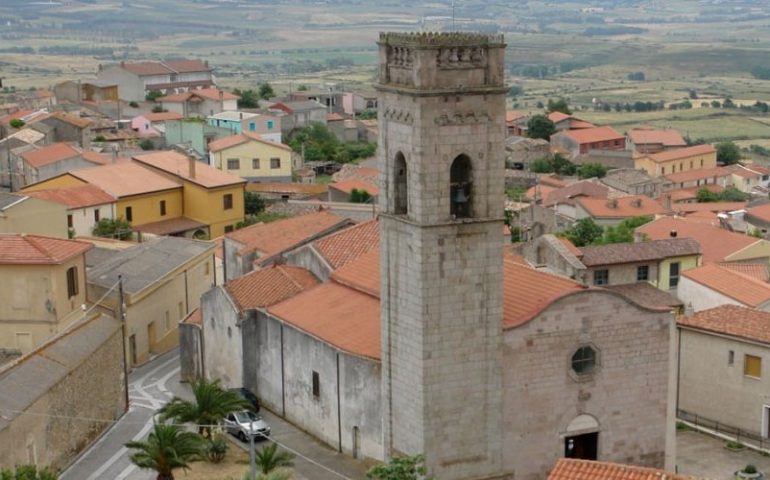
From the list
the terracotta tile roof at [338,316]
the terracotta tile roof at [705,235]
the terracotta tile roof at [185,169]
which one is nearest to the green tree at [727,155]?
the terracotta tile roof at [705,235]

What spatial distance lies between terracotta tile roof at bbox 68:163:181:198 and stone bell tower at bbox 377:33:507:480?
39.5 metres

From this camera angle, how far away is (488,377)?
32.3m

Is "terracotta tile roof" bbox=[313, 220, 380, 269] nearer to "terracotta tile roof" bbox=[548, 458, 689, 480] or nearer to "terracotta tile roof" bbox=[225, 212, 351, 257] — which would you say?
"terracotta tile roof" bbox=[225, 212, 351, 257]

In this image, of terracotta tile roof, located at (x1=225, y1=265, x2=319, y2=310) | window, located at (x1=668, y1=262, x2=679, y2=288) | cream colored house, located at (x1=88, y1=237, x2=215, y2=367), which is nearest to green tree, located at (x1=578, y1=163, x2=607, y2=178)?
window, located at (x1=668, y1=262, x2=679, y2=288)

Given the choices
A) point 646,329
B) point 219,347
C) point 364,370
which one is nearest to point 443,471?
point 364,370

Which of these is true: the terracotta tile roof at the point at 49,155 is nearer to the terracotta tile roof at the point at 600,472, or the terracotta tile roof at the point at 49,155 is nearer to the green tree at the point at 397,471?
the green tree at the point at 397,471

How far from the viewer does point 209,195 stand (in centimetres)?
7150

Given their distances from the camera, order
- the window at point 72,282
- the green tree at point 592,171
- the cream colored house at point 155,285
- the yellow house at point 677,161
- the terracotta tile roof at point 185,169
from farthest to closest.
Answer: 1. the yellow house at point 677,161
2. the green tree at point 592,171
3. the terracotta tile roof at point 185,169
4. the cream colored house at point 155,285
5. the window at point 72,282

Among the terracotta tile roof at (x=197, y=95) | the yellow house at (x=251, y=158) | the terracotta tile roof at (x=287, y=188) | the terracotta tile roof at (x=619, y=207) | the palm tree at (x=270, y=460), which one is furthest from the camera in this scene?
the terracotta tile roof at (x=197, y=95)

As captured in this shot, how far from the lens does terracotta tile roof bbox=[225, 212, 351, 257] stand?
48.4m

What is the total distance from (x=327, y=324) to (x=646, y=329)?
939cm

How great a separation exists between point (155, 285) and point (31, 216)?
9.41 m

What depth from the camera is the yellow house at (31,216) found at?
2101 inches

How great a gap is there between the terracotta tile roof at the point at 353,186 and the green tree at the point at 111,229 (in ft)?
64.8
